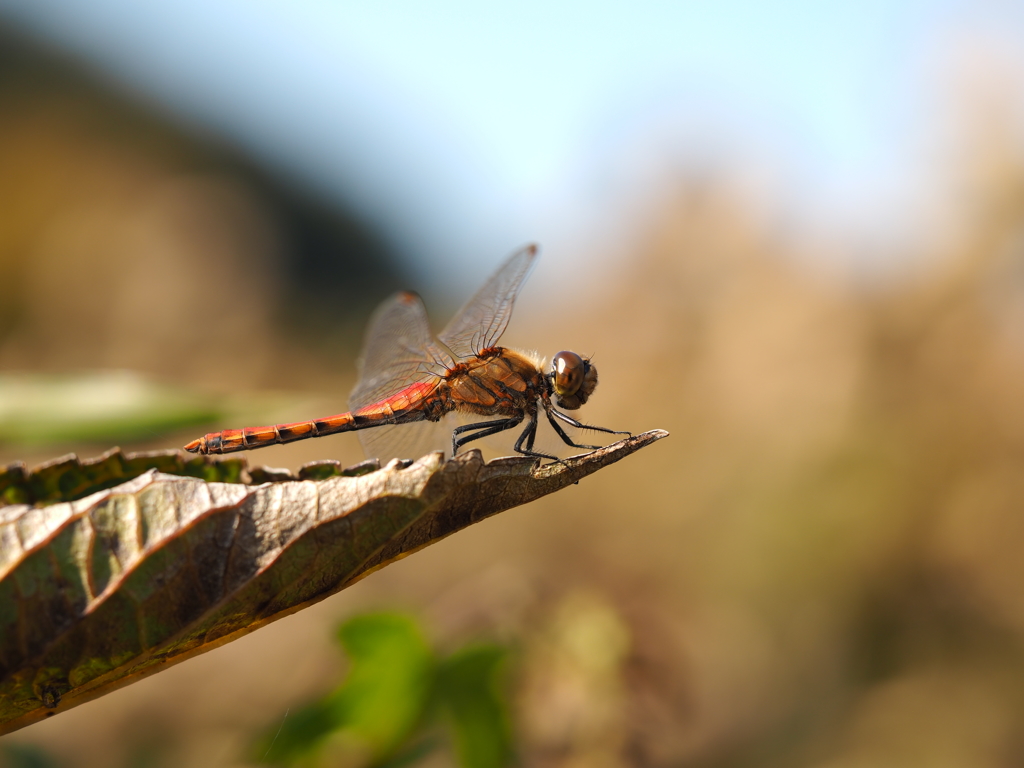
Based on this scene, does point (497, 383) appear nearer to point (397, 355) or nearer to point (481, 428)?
point (481, 428)

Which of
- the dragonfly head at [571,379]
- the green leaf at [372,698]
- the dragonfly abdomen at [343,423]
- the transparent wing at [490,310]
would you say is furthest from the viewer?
the transparent wing at [490,310]

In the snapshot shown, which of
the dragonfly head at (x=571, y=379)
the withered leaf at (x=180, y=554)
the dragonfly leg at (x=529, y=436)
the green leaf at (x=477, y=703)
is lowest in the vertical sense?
the green leaf at (x=477, y=703)

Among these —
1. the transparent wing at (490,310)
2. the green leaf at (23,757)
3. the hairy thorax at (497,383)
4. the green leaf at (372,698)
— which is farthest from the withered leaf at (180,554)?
the transparent wing at (490,310)

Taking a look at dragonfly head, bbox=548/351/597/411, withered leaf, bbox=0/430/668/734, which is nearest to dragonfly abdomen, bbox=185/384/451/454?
dragonfly head, bbox=548/351/597/411

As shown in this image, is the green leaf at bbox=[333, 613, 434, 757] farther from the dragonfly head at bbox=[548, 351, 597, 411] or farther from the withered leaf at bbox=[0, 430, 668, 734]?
the dragonfly head at bbox=[548, 351, 597, 411]

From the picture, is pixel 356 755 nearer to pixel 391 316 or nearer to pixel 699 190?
pixel 391 316

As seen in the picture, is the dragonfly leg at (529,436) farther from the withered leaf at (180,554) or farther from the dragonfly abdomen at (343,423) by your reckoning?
the withered leaf at (180,554)

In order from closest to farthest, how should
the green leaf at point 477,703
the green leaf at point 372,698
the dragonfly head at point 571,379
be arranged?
1. the green leaf at point 372,698
2. the green leaf at point 477,703
3. the dragonfly head at point 571,379
